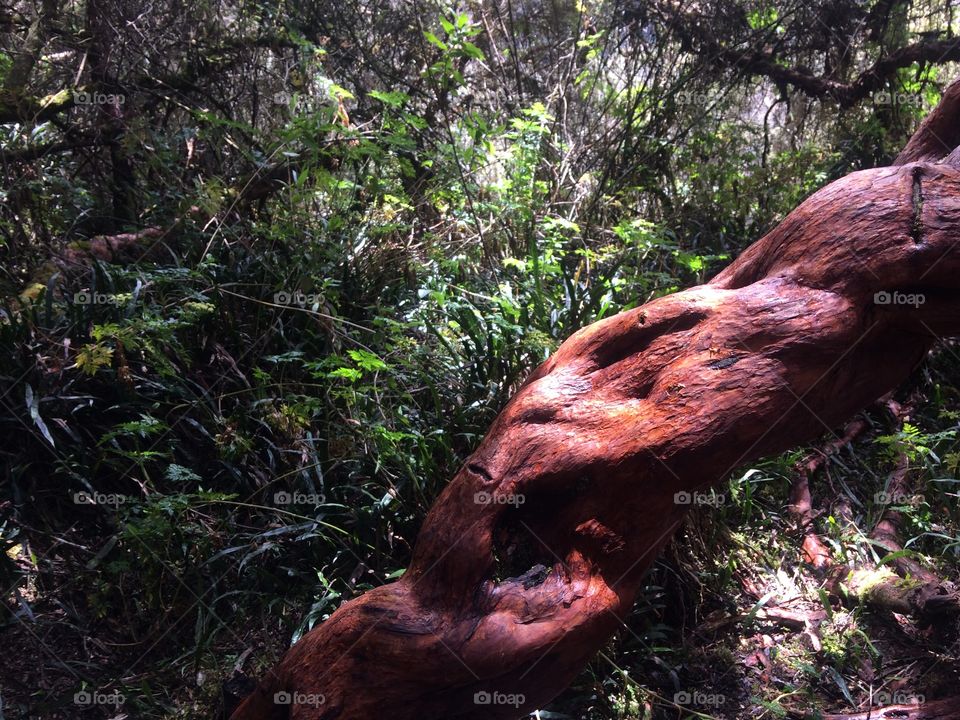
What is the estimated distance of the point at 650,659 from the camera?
325 centimetres

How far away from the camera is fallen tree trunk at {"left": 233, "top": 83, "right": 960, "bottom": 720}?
2.36 m

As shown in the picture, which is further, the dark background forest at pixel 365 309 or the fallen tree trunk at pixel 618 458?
the dark background forest at pixel 365 309

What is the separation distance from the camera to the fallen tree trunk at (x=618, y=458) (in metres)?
2.36

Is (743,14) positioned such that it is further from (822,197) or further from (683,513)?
(683,513)

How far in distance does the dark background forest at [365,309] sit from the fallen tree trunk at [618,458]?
29.4 inches

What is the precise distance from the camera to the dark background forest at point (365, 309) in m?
3.26

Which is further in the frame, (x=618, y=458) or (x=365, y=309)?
(x=365, y=309)

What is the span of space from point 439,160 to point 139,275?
2616 mm

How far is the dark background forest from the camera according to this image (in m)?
3.26

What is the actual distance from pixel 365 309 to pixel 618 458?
270 cm

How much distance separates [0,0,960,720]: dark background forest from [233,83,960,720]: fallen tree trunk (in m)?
0.75

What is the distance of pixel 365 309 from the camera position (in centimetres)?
477

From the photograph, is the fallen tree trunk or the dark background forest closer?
the fallen tree trunk

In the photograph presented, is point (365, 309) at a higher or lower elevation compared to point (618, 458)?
higher
